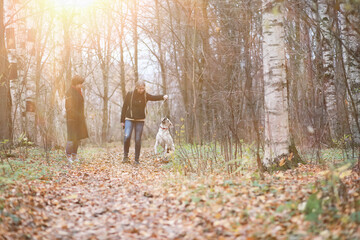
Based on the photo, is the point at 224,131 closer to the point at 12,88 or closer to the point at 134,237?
the point at 134,237

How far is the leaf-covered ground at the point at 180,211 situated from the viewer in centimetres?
334

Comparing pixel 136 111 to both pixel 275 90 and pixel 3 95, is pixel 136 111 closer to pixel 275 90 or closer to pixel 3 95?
pixel 3 95

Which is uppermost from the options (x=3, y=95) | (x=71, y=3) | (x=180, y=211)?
(x=71, y=3)

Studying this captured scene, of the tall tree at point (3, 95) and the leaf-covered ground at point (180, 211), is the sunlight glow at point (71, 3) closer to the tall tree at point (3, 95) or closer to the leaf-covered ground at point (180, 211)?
the tall tree at point (3, 95)

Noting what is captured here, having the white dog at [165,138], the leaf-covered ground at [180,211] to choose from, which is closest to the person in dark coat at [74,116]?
the white dog at [165,138]

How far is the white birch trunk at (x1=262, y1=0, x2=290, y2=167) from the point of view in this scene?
242 inches

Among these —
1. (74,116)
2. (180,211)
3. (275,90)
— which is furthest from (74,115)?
(180,211)

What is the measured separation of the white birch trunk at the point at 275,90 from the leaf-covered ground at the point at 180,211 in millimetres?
629

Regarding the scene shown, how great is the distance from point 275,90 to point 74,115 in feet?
19.4

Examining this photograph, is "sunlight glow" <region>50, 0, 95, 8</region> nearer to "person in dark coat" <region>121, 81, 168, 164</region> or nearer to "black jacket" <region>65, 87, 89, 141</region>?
"black jacket" <region>65, 87, 89, 141</region>

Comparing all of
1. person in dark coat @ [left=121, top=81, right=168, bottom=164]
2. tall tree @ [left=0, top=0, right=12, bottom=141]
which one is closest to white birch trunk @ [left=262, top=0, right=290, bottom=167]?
person in dark coat @ [left=121, top=81, right=168, bottom=164]

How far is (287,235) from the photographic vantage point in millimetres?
3156

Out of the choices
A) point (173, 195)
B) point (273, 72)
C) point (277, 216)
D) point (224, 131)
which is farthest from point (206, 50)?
point (277, 216)

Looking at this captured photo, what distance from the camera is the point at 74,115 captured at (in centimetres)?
922
